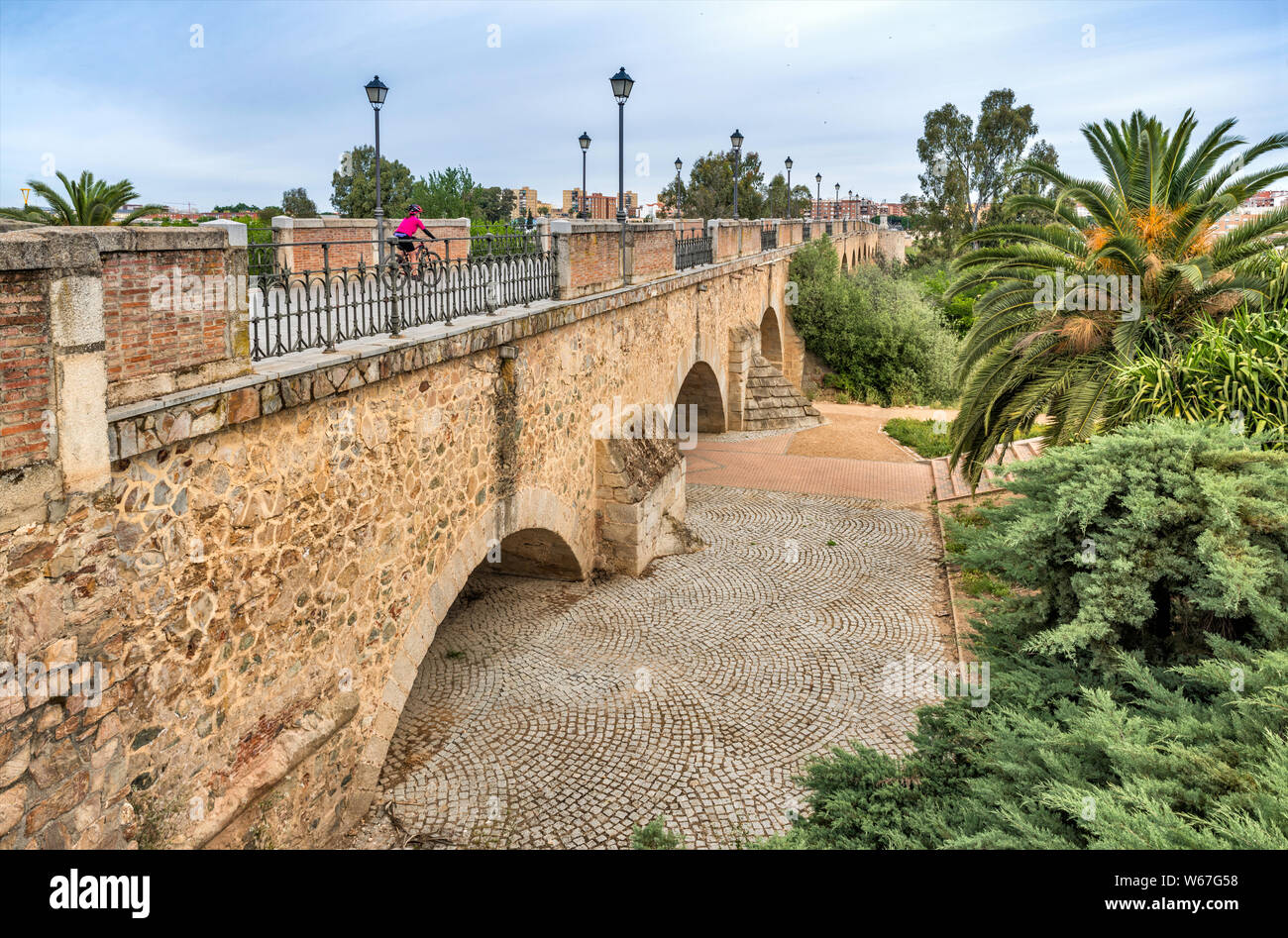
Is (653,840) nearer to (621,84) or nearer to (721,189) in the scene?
(621,84)

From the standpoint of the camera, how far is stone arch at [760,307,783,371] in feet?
78.6

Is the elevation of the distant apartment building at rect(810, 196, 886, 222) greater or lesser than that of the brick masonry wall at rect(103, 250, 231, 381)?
greater

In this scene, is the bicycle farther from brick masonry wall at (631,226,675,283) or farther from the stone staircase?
the stone staircase

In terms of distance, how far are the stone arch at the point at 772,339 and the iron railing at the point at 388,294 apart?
49.4 ft

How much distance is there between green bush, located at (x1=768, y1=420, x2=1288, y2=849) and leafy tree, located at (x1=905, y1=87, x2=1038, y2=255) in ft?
136

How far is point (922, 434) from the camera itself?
19.9 metres

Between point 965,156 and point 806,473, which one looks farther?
point 965,156

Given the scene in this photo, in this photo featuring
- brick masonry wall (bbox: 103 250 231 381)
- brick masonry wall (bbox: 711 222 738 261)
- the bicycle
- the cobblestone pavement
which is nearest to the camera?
brick masonry wall (bbox: 103 250 231 381)

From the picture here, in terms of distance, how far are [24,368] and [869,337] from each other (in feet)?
78.7

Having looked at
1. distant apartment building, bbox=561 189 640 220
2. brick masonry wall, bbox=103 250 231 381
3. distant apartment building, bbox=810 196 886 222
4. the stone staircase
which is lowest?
the stone staircase

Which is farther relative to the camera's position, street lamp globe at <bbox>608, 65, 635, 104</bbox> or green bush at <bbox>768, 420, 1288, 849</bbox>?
street lamp globe at <bbox>608, 65, 635, 104</bbox>

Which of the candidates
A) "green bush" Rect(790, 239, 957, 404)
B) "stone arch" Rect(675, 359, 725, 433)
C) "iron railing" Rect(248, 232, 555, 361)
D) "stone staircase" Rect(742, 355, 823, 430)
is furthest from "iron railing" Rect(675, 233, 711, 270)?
"green bush" Rect(790, 239, 957, 404)

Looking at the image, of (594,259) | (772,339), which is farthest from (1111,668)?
(772,339)

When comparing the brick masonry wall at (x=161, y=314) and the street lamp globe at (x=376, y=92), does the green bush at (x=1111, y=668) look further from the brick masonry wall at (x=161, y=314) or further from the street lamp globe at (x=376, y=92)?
the street lamp globe at (x=376, y=92)
